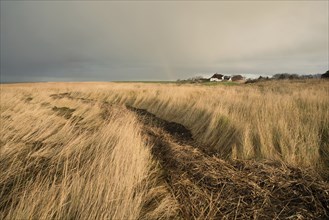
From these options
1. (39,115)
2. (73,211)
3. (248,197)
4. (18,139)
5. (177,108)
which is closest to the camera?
(73,211)

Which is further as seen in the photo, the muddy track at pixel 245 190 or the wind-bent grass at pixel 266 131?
the wind-bent grass at pixel 266 131

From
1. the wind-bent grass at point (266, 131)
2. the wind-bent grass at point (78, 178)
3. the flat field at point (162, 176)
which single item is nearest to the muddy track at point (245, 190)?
the flat field at point (162, 176)

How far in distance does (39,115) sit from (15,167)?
12.8 feet

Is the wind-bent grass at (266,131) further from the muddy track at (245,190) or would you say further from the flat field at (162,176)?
the muddy track at (245,190)

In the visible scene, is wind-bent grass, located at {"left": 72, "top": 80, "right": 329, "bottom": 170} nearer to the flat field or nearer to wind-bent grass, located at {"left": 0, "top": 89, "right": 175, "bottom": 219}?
the flat field

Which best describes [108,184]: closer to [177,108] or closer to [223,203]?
[223,203]

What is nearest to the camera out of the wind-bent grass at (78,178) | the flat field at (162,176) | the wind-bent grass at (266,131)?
the wind-bent grass at (78,178)

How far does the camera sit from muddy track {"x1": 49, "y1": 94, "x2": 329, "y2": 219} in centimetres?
259

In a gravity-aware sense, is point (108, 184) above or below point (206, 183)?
above

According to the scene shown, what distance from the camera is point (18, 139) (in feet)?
16.1

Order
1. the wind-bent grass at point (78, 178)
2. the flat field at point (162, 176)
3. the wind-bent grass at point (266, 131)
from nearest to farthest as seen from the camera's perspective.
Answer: the wind-bent grass at point (78, 178)
the flat field at point (162, 176)
the wind-bent grass at point (266, 131)

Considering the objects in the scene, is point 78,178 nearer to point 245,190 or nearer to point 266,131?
point 245,190

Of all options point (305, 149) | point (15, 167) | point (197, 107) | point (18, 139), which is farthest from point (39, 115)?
point (305, 149)

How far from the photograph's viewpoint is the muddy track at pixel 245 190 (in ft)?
8.50
